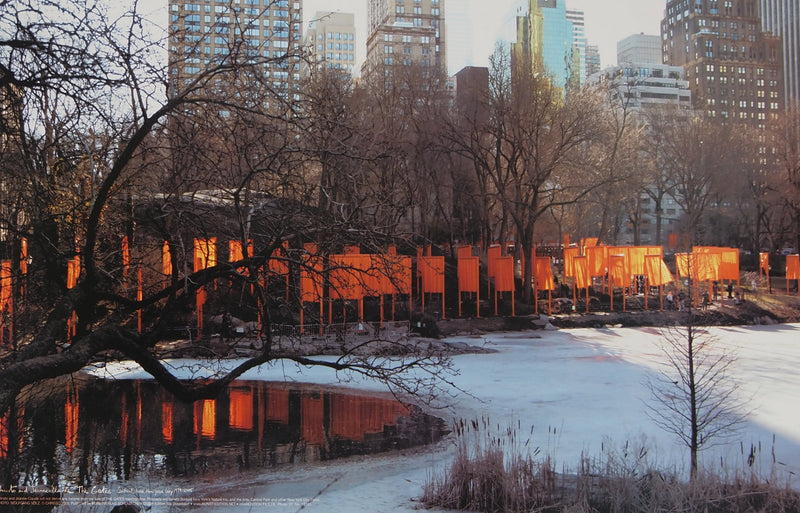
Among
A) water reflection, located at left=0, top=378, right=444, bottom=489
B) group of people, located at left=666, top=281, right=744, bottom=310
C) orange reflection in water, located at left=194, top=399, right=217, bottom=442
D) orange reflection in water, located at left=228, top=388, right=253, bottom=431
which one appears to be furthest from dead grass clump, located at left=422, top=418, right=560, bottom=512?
group of people, located at left=666, top=281, right=744, bottom=310

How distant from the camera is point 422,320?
26812 mm

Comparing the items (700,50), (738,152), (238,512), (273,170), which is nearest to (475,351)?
(238,512)

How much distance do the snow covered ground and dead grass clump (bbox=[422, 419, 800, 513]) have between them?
2.01 feet

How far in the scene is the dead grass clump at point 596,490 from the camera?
7.88 meters

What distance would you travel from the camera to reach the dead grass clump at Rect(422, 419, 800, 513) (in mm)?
7875

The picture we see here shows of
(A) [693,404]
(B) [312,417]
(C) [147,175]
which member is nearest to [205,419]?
(B) [312,417]

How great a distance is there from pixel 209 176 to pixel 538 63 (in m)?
39.2

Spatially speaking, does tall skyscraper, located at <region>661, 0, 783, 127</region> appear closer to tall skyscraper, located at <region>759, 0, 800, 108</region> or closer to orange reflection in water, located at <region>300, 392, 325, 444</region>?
tall skyscraper, located at <region>759, 0, 800, 108</region>

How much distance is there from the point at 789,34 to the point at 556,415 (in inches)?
8195

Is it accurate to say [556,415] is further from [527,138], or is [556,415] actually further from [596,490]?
[527,138]

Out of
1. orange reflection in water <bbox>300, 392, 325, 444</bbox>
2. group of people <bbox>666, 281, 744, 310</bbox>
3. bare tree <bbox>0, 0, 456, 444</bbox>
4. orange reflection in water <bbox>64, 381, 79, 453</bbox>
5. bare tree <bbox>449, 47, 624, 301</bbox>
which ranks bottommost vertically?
orange reflection in water <bbox>300, 392, 325, 444</bbox>

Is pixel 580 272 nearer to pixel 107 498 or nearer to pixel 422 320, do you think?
pixel 422 320

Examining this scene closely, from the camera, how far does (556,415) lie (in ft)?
43.8

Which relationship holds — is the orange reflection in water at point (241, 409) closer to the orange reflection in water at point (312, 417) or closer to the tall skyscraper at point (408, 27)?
the orange reflection in water at point (312, 417)
